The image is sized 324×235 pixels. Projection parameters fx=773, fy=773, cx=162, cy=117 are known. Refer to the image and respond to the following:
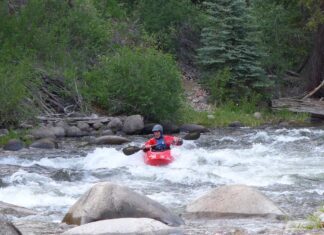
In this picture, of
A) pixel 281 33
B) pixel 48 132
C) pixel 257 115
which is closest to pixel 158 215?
pixel 48 132

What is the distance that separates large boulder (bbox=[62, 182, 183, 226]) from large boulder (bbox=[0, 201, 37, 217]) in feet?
3.12

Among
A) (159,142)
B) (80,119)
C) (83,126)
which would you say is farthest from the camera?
(80,119)

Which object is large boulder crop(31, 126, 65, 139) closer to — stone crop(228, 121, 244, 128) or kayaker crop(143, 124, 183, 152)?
kayaker crop(143, 124, 183, 152)

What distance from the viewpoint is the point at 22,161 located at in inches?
615

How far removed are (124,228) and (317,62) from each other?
68.0ft

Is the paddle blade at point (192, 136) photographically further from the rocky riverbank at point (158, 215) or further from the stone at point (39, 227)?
the stone at point (39, 227)

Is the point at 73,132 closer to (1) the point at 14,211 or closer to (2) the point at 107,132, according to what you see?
(2) the point at 107,132

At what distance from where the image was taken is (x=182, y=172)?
45.5 ft

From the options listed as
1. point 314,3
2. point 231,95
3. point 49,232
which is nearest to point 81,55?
point 231,95

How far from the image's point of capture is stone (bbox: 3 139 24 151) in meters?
17.4

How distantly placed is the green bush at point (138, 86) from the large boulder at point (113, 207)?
A: 1192cm

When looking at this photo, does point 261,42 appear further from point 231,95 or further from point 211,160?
point 211,160

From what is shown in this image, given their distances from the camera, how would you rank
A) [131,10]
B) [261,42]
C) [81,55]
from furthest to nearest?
[131,10], [261,42], [81,55]

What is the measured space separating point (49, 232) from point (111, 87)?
13401mm
